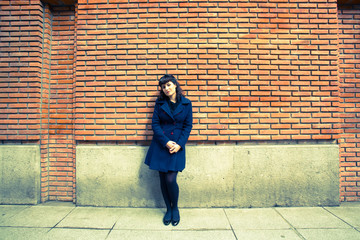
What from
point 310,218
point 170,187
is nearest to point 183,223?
point 170,187

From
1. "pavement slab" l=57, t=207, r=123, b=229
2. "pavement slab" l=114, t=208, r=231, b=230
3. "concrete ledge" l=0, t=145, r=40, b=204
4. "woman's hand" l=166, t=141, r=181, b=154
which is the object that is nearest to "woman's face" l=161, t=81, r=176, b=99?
"woman's hand" l=166, t=141, r=181, b=154

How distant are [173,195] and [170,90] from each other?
140 centimetres

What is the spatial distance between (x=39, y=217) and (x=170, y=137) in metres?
2.16

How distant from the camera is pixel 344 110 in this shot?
3.30 meters

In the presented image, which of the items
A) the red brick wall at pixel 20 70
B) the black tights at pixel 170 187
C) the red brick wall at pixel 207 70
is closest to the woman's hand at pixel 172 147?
the black tights at pixel 170 187

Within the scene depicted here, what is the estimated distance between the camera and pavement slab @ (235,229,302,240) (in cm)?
229

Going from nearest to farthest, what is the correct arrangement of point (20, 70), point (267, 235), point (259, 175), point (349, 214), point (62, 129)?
point (267, 235)
point (349, 214)
point (259, 175)
point (20, 70)
point (62, 129)

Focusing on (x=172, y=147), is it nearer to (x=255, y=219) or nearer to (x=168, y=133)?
(x=168, y=133)

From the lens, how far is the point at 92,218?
2.78 m

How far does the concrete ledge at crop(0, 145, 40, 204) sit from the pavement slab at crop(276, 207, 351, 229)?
386 centimetres

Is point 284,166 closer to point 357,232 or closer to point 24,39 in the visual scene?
point 357,232

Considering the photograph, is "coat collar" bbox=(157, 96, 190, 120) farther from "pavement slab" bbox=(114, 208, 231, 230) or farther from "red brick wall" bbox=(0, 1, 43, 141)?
"red brick wall" bbox=(0, 1, 43, 141)

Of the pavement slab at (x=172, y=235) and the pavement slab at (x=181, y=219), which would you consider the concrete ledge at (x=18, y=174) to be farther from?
the pavement slab at (x=172, y=235)

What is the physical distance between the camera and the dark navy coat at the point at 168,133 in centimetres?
258
